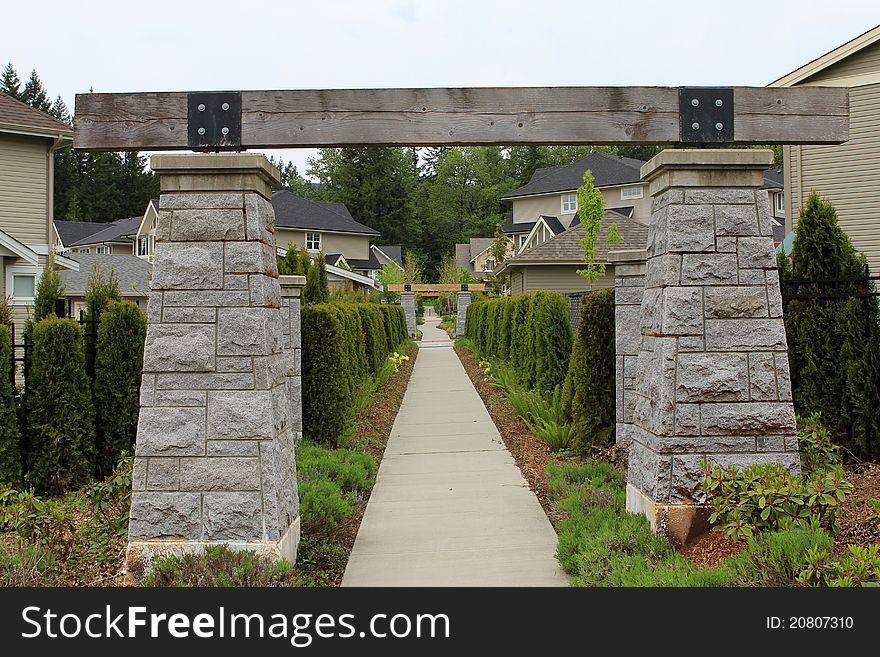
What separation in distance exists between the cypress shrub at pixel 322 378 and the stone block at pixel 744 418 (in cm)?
488

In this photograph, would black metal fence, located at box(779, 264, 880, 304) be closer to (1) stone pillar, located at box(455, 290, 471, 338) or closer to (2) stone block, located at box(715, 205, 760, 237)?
(2) stone block, located at box(715, 205, 760, 237)

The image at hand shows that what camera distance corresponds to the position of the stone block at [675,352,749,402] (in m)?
4.84

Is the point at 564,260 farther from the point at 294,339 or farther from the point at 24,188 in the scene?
the point at 294,339

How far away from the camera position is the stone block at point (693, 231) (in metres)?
4.88

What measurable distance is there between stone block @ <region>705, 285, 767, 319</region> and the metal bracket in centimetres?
100

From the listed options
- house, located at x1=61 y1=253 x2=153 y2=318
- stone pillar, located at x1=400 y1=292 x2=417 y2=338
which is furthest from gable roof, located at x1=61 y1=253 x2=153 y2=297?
stone pillar, located at x1=400 y1=292 x2=417 y2=338

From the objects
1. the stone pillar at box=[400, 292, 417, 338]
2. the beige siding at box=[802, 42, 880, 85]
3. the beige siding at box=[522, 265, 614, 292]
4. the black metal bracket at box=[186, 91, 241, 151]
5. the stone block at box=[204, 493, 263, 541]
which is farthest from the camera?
the stone pillar at box=[400, 292, 417, 338]

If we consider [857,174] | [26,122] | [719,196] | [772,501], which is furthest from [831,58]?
[26,122]

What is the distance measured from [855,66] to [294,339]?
11.6 meters

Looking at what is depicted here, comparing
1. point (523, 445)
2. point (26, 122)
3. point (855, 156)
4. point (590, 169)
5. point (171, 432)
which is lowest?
point (523, 445)

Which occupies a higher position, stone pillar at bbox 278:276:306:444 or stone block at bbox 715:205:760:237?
stone block at bbox 715:205:760:237

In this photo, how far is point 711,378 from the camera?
4852mm

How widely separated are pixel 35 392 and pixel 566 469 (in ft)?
16.6

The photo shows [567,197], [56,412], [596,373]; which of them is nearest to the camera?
[56,412]
